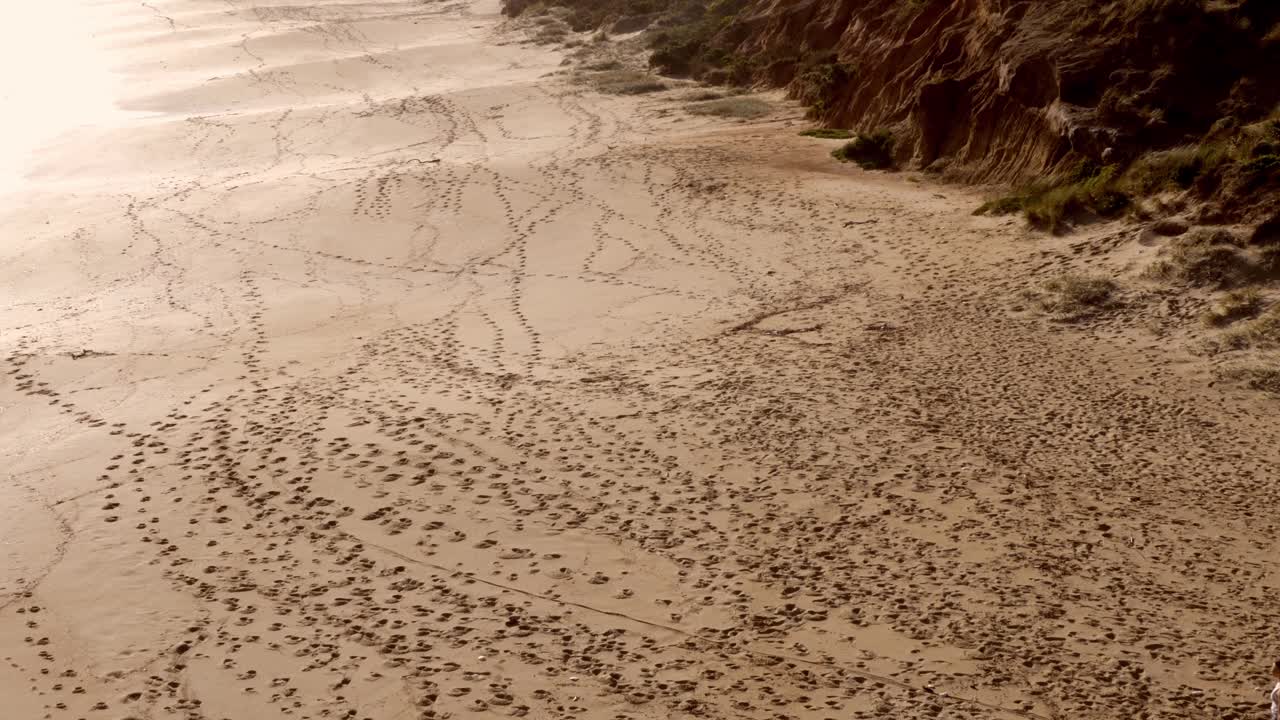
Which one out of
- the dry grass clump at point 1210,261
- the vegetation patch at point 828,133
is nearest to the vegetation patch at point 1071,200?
the dry grass clump at point 1210,261

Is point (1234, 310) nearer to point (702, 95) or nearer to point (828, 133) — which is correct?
point (828, 133)

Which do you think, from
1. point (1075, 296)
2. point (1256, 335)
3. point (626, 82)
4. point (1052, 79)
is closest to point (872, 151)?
point (1052, 79)

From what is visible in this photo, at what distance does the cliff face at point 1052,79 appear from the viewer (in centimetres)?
1379

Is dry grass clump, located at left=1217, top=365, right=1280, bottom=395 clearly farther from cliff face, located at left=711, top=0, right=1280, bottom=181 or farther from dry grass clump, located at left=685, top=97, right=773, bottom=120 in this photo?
dry grass clump, located at left=685, top=97, right=773, bottom=120

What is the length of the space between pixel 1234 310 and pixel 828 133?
873 centimetres

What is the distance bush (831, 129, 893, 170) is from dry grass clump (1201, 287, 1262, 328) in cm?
646

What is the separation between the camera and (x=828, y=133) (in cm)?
1856

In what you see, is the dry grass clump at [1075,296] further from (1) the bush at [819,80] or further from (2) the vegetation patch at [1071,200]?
(1) the bush at [819,80]

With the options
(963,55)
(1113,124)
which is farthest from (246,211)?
(1113,124)

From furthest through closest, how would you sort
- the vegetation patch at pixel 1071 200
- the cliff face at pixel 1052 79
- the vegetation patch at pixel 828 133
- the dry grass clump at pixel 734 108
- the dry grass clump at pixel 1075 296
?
the dry grass clump at pixel 734 108 → the vegetation patch at pixel 828 133 → the cliff face at pixel 1052 79 → the vegetation patch at pixel 1071 200 → the dry grass clump at pixel 1075 296

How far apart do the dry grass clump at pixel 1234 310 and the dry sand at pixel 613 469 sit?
0.58 meters

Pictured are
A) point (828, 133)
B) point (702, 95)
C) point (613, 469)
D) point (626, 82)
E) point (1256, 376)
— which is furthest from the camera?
point (626, 82)

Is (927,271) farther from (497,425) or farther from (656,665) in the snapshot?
(656,665)

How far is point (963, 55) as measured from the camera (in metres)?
16.7
